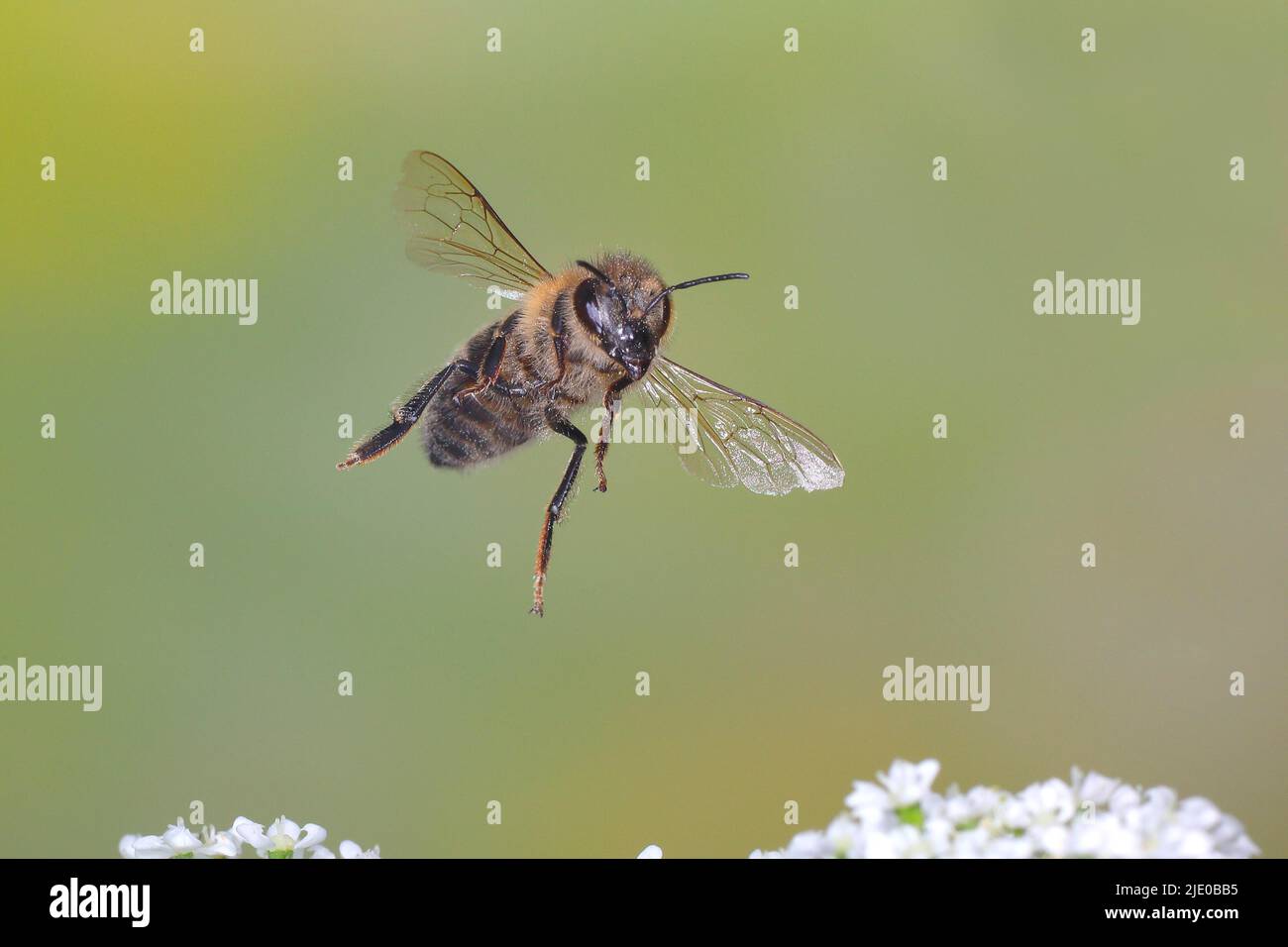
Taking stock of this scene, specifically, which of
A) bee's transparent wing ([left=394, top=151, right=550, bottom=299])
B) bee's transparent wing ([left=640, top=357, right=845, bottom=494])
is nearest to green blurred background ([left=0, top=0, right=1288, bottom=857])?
bee's transparent wing ([left=394, top=151, right=550, bottom=299])

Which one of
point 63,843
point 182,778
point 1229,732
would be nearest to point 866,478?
point 1229,732

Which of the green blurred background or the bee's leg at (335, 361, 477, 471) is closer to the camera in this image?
the bee's leg at (335, 361, 477, 471)

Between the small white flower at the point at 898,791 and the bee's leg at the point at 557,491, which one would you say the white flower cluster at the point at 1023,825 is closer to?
the small white flower at the point at 898,791

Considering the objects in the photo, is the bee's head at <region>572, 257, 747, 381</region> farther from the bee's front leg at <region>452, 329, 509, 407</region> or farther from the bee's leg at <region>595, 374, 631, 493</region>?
the bee's front leg at <region>452, 329, 509, 407</region>

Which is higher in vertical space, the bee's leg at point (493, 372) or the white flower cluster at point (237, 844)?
the bee's leg at point (493, 372)

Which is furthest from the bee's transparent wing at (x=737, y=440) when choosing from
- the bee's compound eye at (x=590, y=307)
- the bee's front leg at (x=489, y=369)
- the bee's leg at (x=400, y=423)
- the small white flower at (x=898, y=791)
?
the small white flower at (x=898, y=791)
